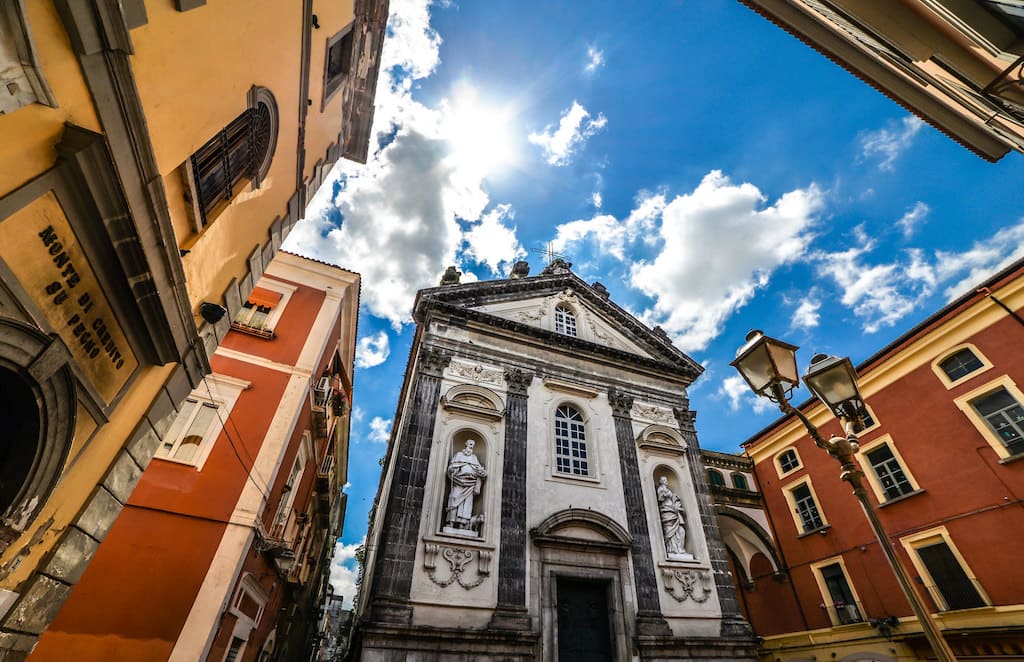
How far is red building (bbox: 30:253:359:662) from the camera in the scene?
719cm

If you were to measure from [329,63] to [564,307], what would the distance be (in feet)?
39.1

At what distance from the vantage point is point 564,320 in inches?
693

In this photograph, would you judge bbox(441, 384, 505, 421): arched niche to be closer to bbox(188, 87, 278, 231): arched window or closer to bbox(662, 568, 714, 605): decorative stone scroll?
bbox(662, 568, 714, 605): decorative stone scroll

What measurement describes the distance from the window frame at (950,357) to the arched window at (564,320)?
1400 centimetres

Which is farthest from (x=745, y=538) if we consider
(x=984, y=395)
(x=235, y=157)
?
(x=235, y=157)

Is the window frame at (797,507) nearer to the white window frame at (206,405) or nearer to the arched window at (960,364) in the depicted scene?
the arched window at (960,364)

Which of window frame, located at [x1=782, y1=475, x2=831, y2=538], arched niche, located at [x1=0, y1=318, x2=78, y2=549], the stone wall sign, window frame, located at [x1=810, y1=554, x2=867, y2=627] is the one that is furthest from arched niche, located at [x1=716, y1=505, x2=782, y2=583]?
arched niche, located at [x1=0, y1=318, x2=78, y2=549]

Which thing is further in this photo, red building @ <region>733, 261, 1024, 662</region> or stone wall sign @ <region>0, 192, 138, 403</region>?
red building @ <region>733, 261, 1024, 662</region>

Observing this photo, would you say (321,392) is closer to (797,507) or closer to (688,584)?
(688,584)

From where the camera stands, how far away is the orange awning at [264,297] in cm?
1225

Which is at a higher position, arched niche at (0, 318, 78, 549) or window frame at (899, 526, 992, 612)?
window frame at (899, 526, 992, 612)

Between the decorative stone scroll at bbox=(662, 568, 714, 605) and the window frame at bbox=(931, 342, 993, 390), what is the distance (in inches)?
483

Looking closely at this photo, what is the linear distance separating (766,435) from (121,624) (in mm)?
26826

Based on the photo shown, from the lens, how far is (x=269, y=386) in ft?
34.8
